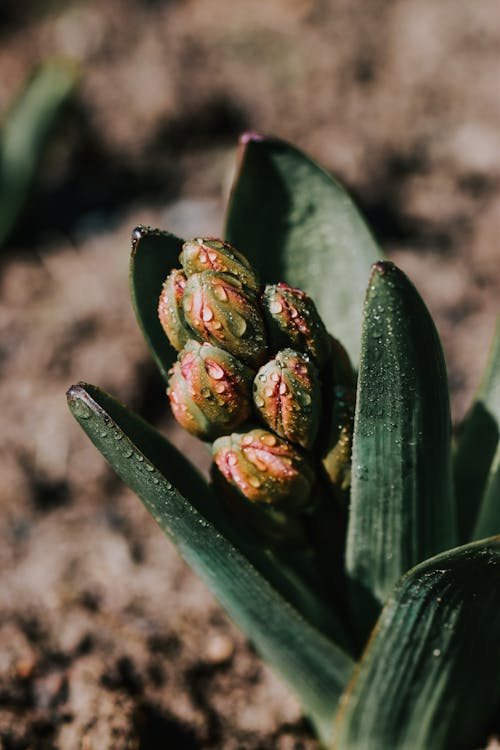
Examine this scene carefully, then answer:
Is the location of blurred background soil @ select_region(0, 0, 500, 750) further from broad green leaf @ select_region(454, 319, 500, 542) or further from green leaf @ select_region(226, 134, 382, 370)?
green leaf @ select_region(226, 134, 382, 370)

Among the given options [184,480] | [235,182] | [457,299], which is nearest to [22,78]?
[457,299]

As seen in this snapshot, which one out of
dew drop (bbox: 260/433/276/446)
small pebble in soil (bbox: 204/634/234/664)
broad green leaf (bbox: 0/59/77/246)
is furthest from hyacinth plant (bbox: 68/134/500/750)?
broad green leaf (bbox: 0/59/77/246)

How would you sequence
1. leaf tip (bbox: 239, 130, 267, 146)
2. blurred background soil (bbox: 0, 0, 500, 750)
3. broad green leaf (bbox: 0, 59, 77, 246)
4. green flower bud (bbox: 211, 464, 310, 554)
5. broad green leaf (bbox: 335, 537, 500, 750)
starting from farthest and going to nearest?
broad green leaf (bbox: 0, 59, 77, 246), blurred background soil (bbox: 0, 0, 500, 750), leaf tip (bbox: 239, 130, 267, 146), green flower bud (bbox: 211, 464, 310, 554), broad green leaf (bbox: 335, 537, 500, 750)

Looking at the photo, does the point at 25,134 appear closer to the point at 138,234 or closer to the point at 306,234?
the point at 306,234

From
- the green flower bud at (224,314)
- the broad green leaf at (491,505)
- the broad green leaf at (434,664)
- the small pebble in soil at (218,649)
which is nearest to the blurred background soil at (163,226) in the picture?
the small pebble in soil at (218,649)

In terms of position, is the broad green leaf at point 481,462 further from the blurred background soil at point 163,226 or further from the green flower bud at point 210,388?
the blurred background soil at point 163,226
